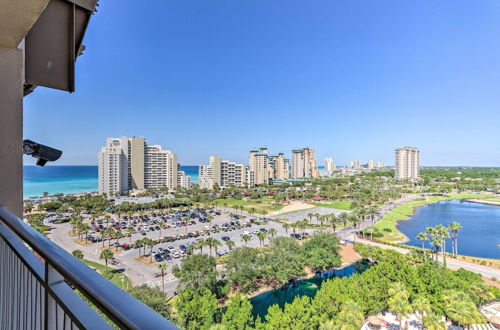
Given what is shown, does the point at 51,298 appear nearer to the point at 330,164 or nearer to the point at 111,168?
the point at 111,168

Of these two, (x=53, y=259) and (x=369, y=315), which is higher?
(x=53, y=259)

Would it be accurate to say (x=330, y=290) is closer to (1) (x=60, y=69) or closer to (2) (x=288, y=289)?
(2) (x=288, y=289)

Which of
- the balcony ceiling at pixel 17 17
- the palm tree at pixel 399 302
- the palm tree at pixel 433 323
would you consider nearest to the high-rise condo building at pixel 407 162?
the palm tree at pixel 399 302

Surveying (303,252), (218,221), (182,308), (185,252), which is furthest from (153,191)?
(182,308)

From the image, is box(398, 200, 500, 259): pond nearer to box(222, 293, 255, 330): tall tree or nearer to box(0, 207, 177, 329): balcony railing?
box(222, 293, 255, 330): tall tree

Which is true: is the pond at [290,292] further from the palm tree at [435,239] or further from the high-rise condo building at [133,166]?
the high-rise condo building at [133,166]
